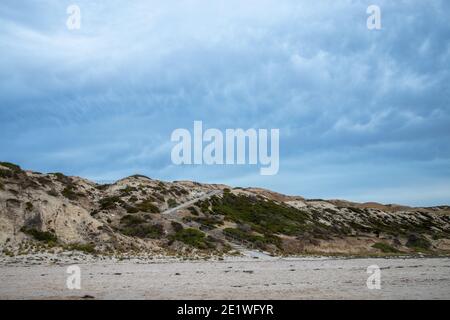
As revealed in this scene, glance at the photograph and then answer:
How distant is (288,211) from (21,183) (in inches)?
2384

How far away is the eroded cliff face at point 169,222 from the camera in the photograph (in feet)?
149

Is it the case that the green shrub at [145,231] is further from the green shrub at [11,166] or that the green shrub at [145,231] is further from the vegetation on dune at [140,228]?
the green shrub at [11,166]

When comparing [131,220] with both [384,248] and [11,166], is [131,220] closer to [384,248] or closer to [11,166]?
[11,166]

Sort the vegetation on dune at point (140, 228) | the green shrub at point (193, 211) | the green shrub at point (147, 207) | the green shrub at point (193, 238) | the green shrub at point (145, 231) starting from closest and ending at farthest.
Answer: the green shrub at point (193, 238) < the green shrub at point (145, 231) < the vegetation on dune at point (140, 228) < the green shrub at point (147, 207) < the green shrub at point (193, 211)

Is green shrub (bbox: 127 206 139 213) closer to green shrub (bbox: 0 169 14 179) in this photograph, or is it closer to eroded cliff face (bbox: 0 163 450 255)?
eroded cliff face (bbox: 0 163 450 255)

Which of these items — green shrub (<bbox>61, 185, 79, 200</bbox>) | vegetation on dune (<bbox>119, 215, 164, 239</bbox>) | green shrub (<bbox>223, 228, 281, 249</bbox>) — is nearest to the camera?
vegetation on dune (<bbox>119, 215, 164, 239</bbox>)

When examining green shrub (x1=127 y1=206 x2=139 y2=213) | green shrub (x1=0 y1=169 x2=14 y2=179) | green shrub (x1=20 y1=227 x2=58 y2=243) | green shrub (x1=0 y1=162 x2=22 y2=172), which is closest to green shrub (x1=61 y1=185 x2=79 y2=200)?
green shrub (x1=127 y1=206 x2=139 y2=213)

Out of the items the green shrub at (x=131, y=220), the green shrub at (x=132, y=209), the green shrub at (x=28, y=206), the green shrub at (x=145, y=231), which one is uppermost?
the green shrub at (x=132, y=209)

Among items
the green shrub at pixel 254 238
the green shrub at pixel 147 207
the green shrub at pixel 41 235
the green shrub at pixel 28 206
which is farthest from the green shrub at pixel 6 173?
the green shrub at pixel 254 238

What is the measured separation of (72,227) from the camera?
1866 inches

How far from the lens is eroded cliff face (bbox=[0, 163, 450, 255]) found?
45.4 metres

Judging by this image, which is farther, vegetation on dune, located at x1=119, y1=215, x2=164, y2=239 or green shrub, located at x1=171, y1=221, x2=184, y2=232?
green shrub, located at x1=171, y1=221, x2=184, y2=232
